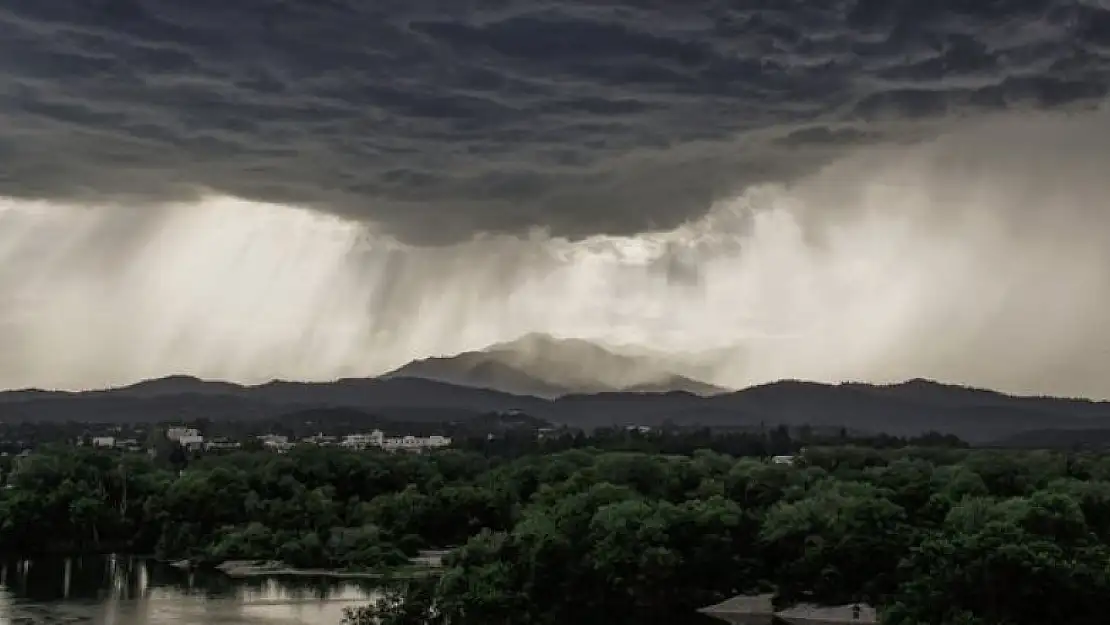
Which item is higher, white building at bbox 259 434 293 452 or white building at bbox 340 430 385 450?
white building at bbox 340 430 385 450

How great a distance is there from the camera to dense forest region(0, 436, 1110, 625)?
29.2 metres

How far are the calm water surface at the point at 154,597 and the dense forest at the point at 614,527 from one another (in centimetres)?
435

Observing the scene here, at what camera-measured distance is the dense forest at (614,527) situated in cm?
2917

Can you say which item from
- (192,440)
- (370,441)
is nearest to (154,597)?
(192,440)

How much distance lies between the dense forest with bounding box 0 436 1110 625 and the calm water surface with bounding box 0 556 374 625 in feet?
14.3

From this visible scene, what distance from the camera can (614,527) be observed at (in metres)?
33.4

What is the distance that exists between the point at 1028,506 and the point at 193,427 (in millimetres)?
161213

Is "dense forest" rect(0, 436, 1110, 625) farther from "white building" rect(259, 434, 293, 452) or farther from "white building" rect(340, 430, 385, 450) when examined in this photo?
Answer: "white building" rect(340, 430, 385, 450)

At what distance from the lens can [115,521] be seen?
58031mm

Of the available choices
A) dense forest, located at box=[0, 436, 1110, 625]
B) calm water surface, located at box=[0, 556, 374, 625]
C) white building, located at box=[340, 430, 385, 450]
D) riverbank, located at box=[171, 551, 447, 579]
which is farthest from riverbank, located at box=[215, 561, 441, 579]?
white building, located at box=[340, 430, 385, 450]

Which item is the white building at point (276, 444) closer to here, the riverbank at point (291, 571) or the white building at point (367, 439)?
the white building at point (367, 439)

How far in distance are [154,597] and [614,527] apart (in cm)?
1680

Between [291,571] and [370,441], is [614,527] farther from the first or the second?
[370,441]

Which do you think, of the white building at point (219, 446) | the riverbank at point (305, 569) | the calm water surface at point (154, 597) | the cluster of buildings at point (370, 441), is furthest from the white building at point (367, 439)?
the calm water surface at point (154, 597)
